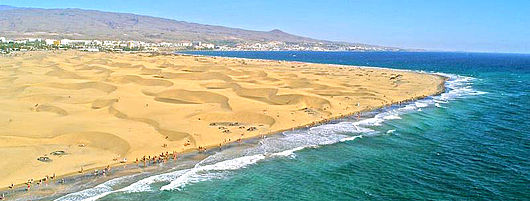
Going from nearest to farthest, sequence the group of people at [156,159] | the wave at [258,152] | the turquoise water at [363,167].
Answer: the turquoise water at [363,167] < the wave at [258,152] < the group of people at [156,159]

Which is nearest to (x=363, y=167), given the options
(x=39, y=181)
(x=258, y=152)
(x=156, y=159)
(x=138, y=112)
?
(x=258, y=152)

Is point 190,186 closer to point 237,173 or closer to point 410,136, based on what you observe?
point 237,173

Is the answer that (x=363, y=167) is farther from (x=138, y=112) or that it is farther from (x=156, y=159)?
(x=138, y=112)

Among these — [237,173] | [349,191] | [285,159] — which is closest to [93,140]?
[237,173]

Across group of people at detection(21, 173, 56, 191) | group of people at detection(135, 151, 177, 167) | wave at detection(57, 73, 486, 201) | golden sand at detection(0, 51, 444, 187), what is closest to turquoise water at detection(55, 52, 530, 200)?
wave at detection(57, 73, 486, 201)

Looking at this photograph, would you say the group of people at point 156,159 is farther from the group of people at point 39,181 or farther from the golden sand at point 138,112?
the group of people at point 39,181

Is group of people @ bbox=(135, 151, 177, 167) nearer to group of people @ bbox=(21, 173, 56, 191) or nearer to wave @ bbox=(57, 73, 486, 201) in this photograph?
wave @ bbox=(57, 73, 486, 201)

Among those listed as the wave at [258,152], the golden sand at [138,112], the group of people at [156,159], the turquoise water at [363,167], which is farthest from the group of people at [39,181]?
the group of people at [156,159]
